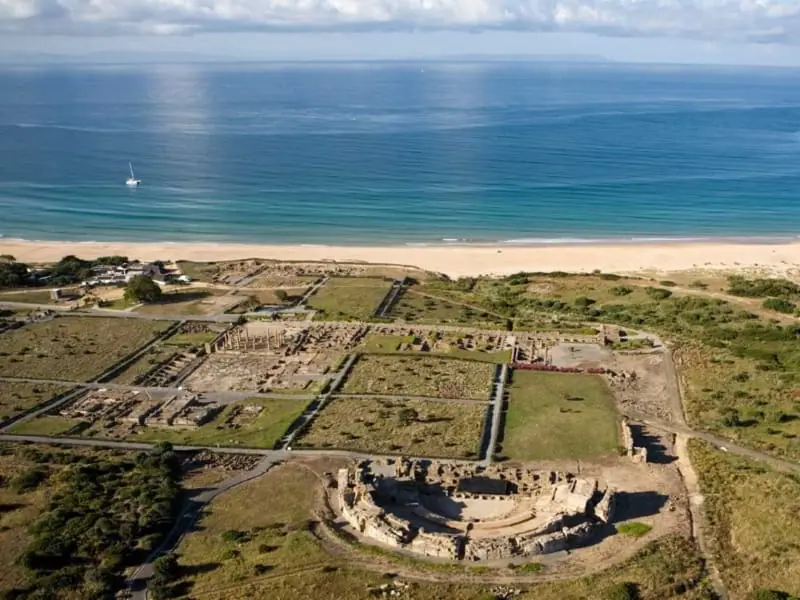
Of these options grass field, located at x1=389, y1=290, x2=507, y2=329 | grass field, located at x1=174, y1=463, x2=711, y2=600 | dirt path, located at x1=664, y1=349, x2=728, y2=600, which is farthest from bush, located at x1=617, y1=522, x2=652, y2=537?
grass field, located at x1=389, y1=290, x2=507, y2=329

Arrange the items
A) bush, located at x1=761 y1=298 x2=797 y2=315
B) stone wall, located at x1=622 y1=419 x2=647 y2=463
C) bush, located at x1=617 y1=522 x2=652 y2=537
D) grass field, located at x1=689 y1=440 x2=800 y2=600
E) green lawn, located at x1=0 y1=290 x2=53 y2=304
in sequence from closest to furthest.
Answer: grass field, located at x1=689 y1=440 x2=800 y2=600 < bush, located at x1=617 y1=522 x2=652 y2=537 < stone wall, located at x1=622 y1=419 x2=647 y2=463 < bush, located at x1=761 y1=298 x2=797 y2=315 < green lawn, located at x1=0 y1=290 x2=53 y2=304

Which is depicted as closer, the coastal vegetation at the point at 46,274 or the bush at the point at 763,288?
the bush at the point at 763,288

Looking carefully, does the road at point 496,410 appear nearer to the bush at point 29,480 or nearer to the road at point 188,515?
the road at point 188,515

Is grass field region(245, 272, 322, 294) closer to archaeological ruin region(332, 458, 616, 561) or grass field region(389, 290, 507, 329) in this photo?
grass field region(389, 290, 507, 329)

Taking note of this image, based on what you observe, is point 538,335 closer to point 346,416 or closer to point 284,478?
point 346,416

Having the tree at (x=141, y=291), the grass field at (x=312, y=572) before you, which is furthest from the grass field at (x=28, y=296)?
the grass field at (x=312, y=572)
